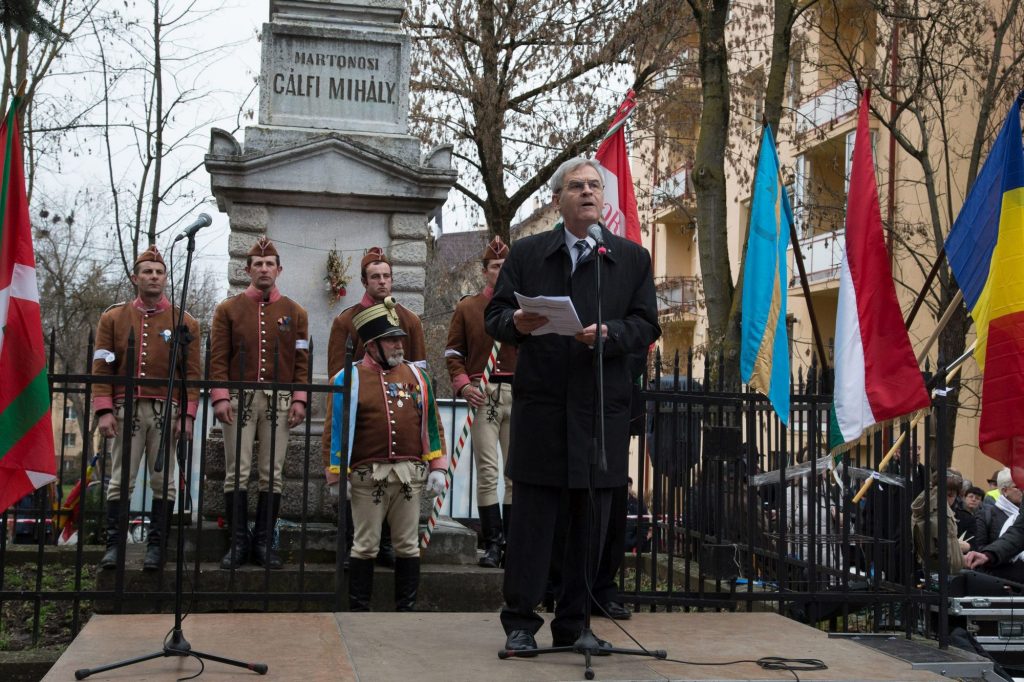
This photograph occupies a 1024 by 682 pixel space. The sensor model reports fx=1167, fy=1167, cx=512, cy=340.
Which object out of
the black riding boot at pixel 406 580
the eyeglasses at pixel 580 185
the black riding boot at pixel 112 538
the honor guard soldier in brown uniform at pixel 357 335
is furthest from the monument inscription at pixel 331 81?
the eyeglasses at pixel 580 185

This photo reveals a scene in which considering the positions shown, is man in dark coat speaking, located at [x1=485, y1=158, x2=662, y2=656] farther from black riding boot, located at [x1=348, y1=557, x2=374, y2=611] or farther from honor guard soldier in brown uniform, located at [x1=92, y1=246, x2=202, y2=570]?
honor guard soldier in brown uniform, located at [x1=92, y1=246, x2=202, y2=570]

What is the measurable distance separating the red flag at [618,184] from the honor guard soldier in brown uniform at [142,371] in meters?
3.14

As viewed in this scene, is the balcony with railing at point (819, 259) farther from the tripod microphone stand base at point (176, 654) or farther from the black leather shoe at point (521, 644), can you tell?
the tripod microphone stand base at point (176, 654)

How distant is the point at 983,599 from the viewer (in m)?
7.82

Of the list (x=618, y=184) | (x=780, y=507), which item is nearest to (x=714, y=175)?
(x=618, y=184)

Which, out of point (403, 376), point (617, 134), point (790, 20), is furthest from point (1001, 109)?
point (403, 376)

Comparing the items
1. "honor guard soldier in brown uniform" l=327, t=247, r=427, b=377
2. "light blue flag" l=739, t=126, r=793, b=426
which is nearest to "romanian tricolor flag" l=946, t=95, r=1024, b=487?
"light blue flag" l=739, t=126, r=793, b=426

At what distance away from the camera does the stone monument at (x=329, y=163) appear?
8.94 meters

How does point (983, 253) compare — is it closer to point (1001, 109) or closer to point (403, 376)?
point (403, 376)

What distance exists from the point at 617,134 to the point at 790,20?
6.62 m

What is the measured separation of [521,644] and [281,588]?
254cm

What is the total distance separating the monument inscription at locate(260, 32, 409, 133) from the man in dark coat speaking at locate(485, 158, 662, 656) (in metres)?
4.06

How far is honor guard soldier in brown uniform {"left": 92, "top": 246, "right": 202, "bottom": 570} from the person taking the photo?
7.54 meters

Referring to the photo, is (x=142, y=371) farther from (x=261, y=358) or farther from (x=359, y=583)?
(x=359, y=583)
